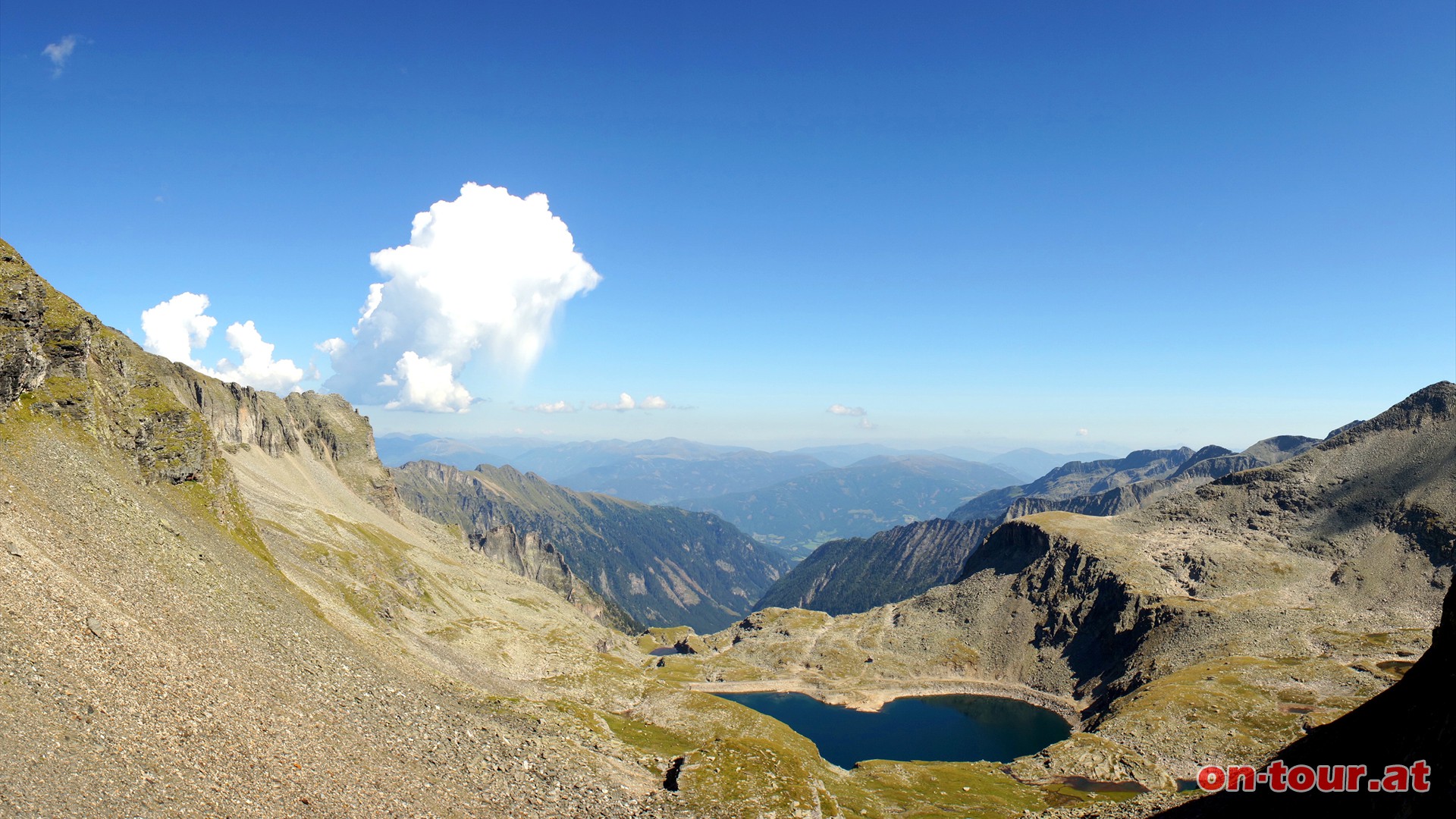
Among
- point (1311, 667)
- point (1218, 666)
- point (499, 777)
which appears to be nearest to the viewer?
point (499, 777)

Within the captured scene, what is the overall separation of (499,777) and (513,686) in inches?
2107

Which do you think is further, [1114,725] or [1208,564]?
[1208,564]

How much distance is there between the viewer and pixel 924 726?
168125 mm

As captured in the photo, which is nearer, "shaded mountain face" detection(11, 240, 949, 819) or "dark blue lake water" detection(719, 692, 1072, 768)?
"shaded mountain face" detection(11, 240, 949, 819)

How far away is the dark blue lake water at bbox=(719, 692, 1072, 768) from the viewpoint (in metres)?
151

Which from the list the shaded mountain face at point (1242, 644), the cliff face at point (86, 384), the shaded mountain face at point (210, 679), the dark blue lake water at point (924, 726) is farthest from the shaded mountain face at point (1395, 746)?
the dark blue lake water at point (924, 726)

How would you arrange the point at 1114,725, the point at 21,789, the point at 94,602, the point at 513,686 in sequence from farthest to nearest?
the point at 1114,725
the point at 513,686
the point at 94,602
the point at 21,789

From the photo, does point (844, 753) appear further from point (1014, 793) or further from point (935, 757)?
point (1014, 793)

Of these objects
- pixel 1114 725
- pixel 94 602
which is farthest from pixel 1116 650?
pixel 94 602

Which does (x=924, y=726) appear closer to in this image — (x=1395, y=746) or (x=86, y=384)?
(x=1395, y=746)

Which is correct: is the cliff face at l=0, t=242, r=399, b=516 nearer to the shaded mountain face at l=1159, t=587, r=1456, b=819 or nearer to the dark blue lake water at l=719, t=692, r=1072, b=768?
the shaded mountain face at l=1159, t=587, r=1456, b=819

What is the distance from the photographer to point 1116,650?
178 meters

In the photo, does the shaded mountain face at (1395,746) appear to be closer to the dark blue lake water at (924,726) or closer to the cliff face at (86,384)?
the cliff face at (86,384)

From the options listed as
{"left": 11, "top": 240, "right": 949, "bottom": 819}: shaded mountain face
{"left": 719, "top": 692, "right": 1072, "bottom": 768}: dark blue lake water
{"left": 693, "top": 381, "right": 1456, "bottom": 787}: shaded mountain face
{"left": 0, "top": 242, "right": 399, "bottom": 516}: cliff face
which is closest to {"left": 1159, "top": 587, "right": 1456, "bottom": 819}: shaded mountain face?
{"left": 11, "top": 240, "right": 949, "bottom": 819}: shaded mountain face
